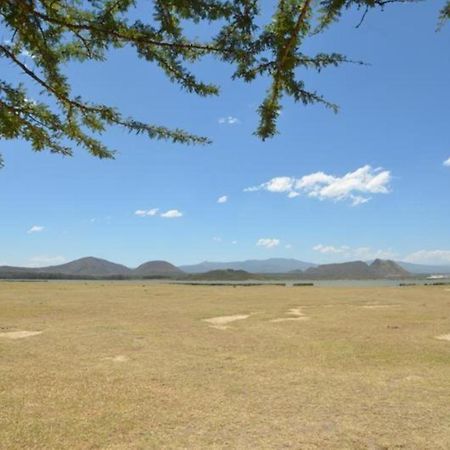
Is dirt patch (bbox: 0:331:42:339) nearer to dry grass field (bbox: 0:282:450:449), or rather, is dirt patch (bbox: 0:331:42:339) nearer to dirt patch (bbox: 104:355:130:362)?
dry grass field (bbox: 0:282:450:449)

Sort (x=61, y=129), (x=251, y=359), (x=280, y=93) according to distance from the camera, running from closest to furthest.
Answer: (x=280, y=93) → (x=61, y=129) → (x=251, y=359)

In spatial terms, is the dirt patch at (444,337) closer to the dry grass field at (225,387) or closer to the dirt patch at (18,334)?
the dry grass field at (225,387)

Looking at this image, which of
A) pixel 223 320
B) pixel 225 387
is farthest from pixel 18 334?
pixel 225 387

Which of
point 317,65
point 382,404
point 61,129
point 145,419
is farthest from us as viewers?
point 382,404

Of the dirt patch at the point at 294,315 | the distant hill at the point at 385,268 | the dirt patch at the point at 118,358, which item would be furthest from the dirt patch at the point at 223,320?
the distant hill at the point at 385,268

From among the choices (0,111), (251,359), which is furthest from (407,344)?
(0,111)

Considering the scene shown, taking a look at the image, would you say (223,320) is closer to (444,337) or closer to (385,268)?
(444,337)

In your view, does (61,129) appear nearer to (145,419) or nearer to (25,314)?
(145,419)

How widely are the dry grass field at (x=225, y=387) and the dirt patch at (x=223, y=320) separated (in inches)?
20.7

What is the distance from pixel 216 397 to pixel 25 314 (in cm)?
1500

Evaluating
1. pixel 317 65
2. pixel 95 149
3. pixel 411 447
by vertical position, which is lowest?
pixel 411 447

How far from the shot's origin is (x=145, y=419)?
712 centimetres

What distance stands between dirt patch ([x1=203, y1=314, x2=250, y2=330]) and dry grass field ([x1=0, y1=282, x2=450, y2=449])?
526 mm

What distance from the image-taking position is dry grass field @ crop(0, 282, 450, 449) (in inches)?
255
